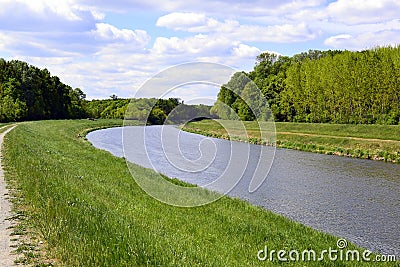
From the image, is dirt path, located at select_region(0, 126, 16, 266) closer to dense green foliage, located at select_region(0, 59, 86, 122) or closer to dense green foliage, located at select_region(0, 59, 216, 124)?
dense green foliage, located at select_region(0, 59, 216, 124)

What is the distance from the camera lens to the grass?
21.1ft

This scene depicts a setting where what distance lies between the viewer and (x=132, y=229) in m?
8.24

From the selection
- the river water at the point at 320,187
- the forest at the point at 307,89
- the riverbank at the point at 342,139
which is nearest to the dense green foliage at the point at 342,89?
the forest at the point at 307,89

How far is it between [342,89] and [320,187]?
35.6 meters

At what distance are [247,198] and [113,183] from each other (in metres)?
5.64

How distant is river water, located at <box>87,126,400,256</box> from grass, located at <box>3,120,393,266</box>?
2.33 metres

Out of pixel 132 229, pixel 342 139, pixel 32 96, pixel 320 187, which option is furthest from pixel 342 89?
pixel 32 96

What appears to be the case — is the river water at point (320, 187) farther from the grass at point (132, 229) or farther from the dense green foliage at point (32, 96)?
the dense green foliage at point (32, 96)

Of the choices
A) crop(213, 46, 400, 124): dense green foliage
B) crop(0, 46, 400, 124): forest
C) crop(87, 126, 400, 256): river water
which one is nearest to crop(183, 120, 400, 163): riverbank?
crop(87, 126, 400, 256): river water

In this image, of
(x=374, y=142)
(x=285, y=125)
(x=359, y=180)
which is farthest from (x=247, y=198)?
(x=285, y=125)

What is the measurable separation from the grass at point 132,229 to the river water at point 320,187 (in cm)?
233

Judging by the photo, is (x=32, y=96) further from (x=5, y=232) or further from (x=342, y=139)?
(x=5, y=232)

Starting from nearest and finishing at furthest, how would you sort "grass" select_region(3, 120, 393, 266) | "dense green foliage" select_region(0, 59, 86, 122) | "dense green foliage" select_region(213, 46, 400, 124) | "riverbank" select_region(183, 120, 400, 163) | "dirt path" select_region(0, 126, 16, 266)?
"dirt path" select_region(0, 126, 16, 266) < "grass" select_region(3, 120, 393, 266) < "riverbank" select_region(183, 120, 400, 163) < "dense green foliage" select_region(213, 46, 400, 124) < "dense green foliage" select_region(0, 59, 86, 122)

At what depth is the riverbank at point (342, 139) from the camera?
111 ft
